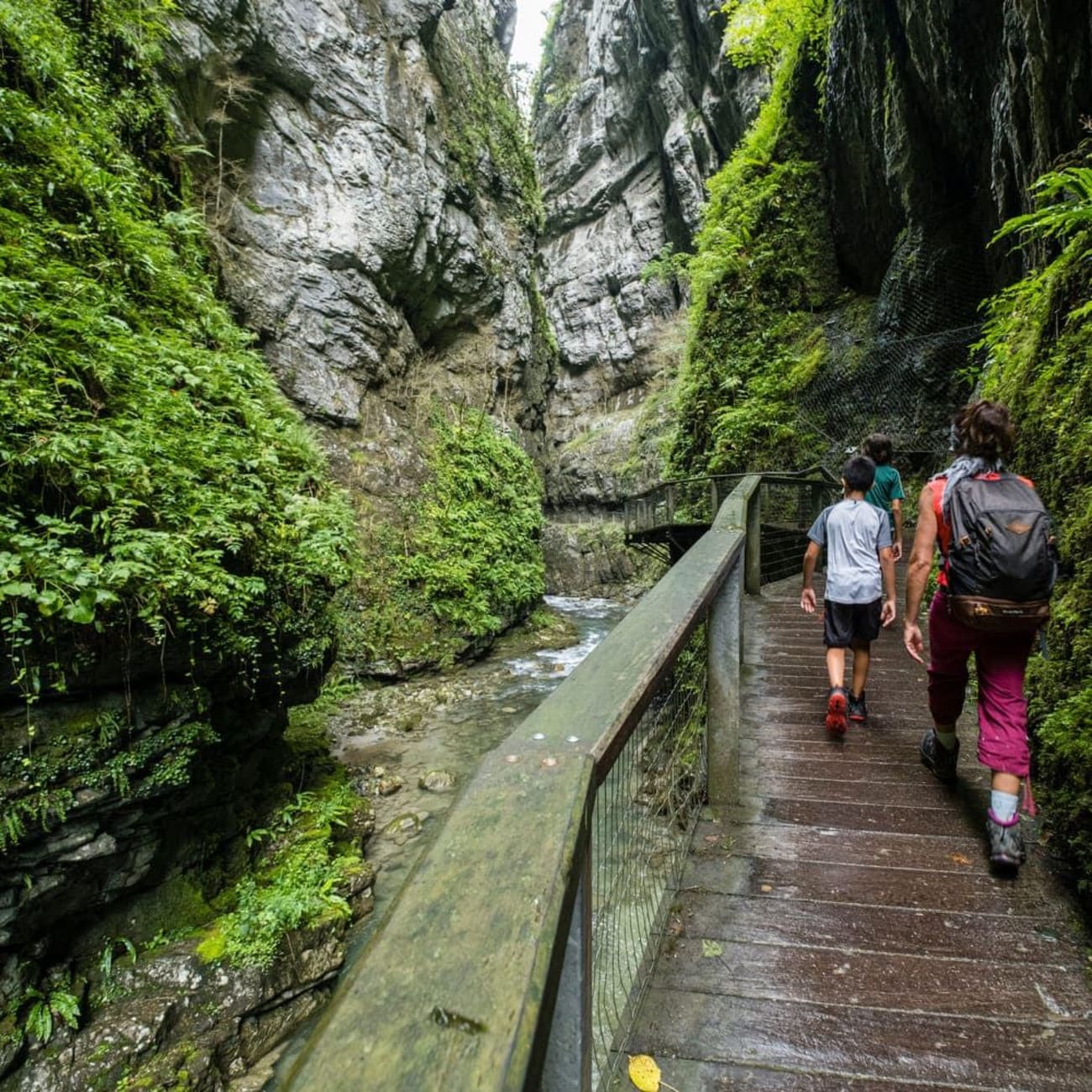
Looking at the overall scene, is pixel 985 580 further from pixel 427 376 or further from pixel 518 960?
pixel 427 376

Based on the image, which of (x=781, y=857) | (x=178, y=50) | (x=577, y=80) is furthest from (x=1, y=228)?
(x=577, y=80)

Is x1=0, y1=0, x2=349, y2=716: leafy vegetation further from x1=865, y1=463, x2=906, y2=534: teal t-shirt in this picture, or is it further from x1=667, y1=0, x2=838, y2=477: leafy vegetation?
x1=667, y1=0, x2=838, y2=477: leafy vegetation

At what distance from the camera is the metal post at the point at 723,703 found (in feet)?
8.38

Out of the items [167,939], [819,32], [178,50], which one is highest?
[819,32]

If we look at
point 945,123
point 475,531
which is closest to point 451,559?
point 475,531

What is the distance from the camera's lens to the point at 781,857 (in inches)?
88.9

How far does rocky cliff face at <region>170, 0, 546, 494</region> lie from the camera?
13.7 m

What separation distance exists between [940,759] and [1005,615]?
98cm

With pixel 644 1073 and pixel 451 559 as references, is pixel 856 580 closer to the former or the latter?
pixel 644 1073

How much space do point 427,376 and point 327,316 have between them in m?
3.84

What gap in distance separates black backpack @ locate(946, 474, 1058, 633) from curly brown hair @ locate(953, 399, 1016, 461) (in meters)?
0.14

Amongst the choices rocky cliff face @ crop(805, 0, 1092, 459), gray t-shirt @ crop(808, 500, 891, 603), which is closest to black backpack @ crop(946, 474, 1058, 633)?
gray t-shirt @ crop(808, 500, 891, 603)

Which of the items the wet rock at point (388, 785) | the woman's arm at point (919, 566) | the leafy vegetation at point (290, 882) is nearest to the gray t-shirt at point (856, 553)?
the woman's arm at point (919, 566)

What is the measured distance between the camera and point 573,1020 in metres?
0.75
